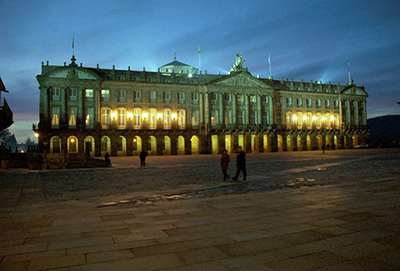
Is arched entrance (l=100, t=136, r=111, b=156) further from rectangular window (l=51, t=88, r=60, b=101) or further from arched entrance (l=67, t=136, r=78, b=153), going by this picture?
rectangular window (l=51, t=88, r=60, b=101)

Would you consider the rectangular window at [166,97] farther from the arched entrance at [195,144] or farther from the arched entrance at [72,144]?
the arched entrance at [72,144]

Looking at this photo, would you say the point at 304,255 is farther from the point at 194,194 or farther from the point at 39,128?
the point at 39,128

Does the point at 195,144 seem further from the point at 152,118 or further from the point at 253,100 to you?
the point at 253,100

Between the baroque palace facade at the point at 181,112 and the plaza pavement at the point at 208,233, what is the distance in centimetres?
4038

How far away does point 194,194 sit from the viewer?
11023mm

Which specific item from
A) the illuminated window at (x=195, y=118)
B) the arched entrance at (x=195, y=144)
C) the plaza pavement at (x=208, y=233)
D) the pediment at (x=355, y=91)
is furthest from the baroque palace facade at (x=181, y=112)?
the plaza pavement at (x=208, y=233)

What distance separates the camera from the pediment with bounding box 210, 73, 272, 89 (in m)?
59.6

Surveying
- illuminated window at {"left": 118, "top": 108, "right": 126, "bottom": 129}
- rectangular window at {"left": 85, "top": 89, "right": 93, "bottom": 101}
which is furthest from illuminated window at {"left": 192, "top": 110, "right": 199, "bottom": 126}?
rectangular window at {"left": 85, "top": 89, "right": 93, "bottom": 101}

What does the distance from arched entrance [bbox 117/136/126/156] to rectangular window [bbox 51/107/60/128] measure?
377 inches

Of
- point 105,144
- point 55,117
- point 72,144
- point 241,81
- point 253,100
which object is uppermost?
point 241,81

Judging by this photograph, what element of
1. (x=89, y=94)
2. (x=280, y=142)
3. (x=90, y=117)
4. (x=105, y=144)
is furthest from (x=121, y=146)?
(x=280, y=142)

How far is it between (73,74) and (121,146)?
13.5 m

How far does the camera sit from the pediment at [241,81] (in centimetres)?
5959

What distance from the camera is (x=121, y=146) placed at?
5338 cm
